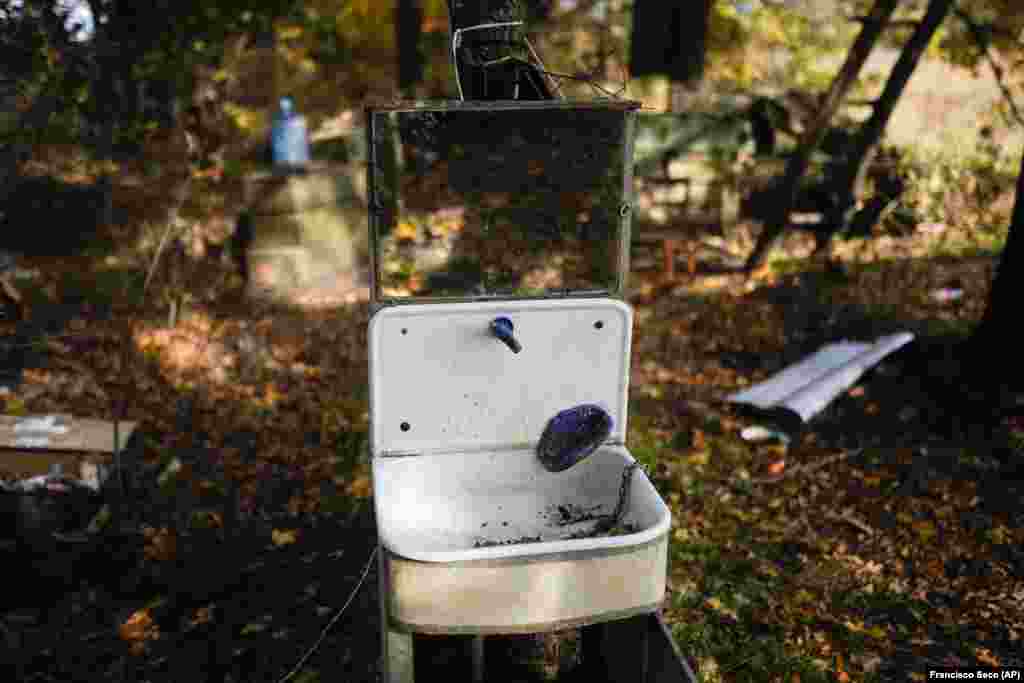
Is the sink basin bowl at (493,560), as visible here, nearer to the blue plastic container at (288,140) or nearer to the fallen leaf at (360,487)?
the fallen leaf at (360,487)

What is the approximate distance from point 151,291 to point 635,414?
436 cm

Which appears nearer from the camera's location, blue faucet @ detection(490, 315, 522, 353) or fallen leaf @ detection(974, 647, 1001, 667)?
blue faucet @ detection(490, 315, 522, 353)

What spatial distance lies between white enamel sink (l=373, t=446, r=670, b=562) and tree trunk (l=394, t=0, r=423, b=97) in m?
10.1

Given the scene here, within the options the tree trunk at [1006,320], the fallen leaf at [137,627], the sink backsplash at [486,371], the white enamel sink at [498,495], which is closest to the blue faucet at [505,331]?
the sink backsplash at [486,371]

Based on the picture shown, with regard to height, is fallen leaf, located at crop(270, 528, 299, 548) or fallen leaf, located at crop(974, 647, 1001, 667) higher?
fallen leaf, located at crop(974, 647, 1001, 667)

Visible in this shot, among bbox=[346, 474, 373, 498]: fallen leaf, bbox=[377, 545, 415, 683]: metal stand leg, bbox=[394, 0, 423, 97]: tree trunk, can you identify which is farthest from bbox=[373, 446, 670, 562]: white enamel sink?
bbox=[394, 0, 423, 97]: tree trunk

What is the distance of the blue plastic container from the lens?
8.54 m

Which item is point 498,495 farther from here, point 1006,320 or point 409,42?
point 409,42

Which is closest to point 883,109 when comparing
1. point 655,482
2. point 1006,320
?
point 1006,320

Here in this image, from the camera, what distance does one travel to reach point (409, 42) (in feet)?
40.8

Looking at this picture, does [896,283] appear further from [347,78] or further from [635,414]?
[347,78]

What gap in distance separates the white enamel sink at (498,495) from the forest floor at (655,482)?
0.62 meters

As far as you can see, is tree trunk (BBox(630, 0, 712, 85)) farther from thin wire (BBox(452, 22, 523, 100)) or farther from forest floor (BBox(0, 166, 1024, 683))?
thin wire (BBox(452, 22, 523, 100))

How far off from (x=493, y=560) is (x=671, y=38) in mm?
9611
